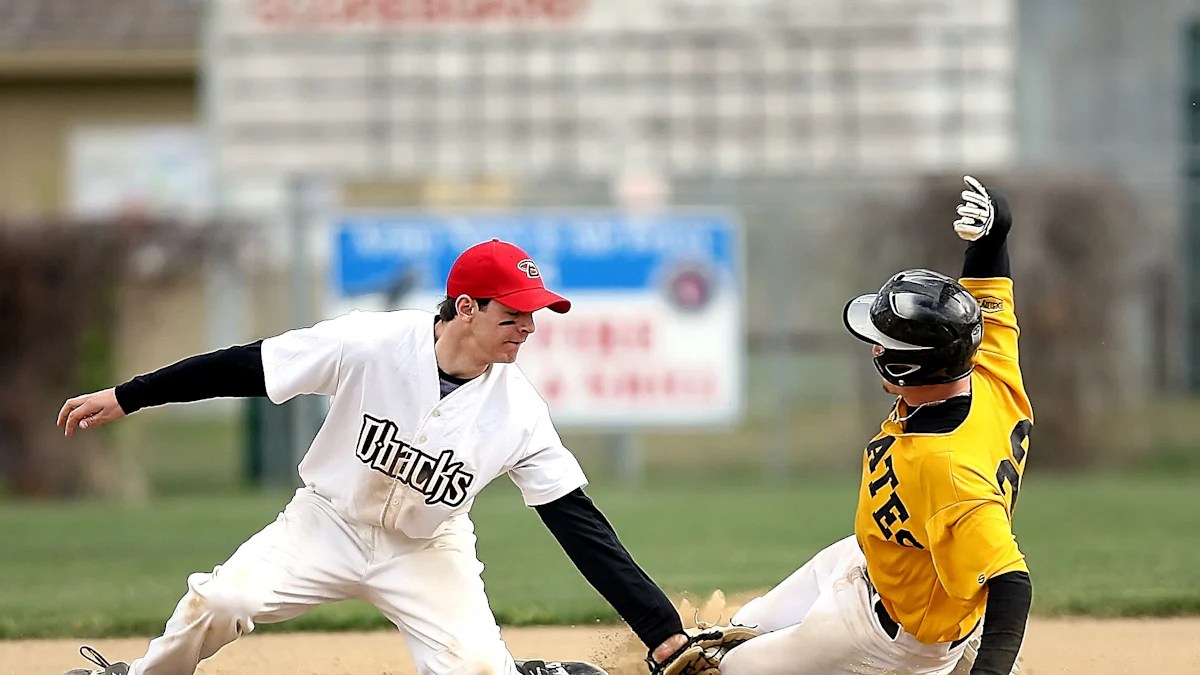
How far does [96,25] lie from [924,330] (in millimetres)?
17350

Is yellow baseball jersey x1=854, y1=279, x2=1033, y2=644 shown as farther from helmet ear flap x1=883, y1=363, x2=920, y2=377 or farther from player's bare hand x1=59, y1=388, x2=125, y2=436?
player's bare hand x1=59, y1=388, x2=125, y2=436

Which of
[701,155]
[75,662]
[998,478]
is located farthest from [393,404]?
[701,155]

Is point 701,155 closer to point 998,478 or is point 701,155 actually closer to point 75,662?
point 75,662

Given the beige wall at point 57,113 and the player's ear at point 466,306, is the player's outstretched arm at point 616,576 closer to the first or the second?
the player's ear at point 466,306

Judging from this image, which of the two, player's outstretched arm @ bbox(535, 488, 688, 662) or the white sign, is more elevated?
the white sign

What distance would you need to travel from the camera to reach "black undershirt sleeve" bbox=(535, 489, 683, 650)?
432 cm

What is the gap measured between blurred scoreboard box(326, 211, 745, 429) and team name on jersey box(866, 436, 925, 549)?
815cm

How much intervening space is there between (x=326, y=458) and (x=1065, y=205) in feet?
33.0

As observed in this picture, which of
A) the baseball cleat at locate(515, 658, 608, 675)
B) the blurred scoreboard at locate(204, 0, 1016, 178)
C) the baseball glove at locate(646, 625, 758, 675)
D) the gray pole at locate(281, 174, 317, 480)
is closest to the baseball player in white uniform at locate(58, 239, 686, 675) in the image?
the baseball glove at locate(646, 625, 758, 675)

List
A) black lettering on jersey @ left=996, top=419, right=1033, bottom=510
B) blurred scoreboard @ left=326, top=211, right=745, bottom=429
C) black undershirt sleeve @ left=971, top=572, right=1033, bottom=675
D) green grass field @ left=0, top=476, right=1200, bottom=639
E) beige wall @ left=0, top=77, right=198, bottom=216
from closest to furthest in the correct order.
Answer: black undershirt sleeve @ left=971, top=572, right=1033, bottom=675 → black lettering on jersey @ left=996, top=419, right=1033, bottom=510 → green grass field @ left=0, top=476, right=1200, bottom=639 → blurred scoreboard @ left=326, top=211, right=745, bottom=429 → beige wall @ left=0, top=77, right=198, bottom=216

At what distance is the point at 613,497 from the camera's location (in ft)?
39.4

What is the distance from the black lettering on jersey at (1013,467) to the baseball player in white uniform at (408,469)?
0.94 m

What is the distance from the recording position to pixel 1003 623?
3.81 m

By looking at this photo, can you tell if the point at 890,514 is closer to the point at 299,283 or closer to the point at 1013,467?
the point at 1013,467
